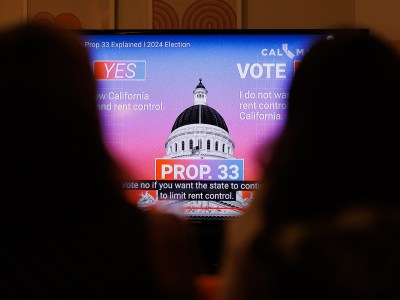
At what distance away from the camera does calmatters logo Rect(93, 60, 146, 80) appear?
9.06 ft

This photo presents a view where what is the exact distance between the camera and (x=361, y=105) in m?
0.94

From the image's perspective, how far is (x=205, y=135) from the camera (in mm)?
2766

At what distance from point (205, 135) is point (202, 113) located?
105 mm

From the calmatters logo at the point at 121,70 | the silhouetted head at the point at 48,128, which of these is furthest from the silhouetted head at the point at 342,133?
the calmatters logo at the point at 121,70

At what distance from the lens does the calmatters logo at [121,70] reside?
→ 2.76 meters

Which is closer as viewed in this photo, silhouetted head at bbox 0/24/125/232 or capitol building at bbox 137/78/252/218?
silhouetted head at bbox 0/24/125/232

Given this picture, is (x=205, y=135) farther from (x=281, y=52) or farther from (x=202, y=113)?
(x=281, y=52)

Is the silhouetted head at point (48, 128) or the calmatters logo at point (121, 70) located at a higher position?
the calmatters logo at point (121, 70)

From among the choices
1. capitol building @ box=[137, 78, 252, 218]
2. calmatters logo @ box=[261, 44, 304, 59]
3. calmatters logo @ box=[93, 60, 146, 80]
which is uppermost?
calmatters logo @ box=[261, 44, 304, 59]

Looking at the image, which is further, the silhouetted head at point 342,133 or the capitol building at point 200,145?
the capitol building at point 200,145

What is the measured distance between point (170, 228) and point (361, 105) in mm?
413

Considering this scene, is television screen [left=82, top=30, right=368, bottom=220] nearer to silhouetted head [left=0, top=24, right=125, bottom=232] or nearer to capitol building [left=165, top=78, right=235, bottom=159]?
capitol building [left=165, top=78, right=235, bottom=159]

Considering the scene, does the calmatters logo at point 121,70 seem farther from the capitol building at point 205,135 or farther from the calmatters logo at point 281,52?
the calmatters logo at point 281,52

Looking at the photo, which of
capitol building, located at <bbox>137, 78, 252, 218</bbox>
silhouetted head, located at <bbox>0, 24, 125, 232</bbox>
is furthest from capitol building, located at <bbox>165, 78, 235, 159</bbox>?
silhouetted head, located at <bbox>0, 24, 125, 232</bbox>
